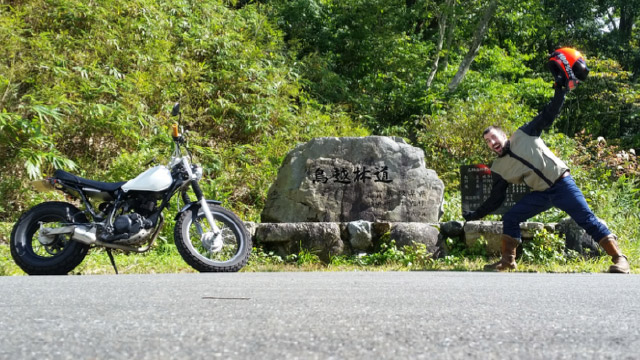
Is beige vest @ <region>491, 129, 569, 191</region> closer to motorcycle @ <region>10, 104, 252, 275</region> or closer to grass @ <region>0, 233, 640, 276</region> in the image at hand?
grass @ <region>0, 233, 640, 276</region>

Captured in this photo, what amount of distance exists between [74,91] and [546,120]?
6.52 meters

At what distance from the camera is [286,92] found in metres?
12.3

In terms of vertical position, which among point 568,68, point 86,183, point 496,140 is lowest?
point 86,183

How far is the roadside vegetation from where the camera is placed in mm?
7703

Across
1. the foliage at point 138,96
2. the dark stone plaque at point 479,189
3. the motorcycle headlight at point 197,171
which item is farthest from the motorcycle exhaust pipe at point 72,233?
the dark stone plaque at point 479,189

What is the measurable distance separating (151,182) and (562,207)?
3.71 m

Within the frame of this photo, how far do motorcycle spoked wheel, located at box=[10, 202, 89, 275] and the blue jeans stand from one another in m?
3.92

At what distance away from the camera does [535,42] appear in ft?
65.3

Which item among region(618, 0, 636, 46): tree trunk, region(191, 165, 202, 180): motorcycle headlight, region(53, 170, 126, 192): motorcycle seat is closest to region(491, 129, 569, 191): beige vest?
region(191, 165, 202, 180): motorcycle headlight

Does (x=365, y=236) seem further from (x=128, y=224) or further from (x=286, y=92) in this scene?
(x=286, y=92)

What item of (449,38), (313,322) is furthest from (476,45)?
(313,322)

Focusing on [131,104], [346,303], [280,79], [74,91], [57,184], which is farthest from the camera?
[280,79]

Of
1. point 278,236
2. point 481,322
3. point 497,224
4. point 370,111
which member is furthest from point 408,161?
point 370,111

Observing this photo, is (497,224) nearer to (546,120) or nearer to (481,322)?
(546,120)
